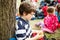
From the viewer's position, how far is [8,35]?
8.04 feet

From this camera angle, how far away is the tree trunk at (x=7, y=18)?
237cm

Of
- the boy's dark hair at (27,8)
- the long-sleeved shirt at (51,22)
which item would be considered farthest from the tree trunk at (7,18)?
the long-sleeved shirt at (51,22)

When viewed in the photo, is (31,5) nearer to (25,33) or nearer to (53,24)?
(25,33)

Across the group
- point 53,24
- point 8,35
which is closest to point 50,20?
point 53,24

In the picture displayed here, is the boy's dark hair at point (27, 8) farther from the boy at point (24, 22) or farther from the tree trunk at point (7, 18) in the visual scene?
the tree trunk at point (7, 18)

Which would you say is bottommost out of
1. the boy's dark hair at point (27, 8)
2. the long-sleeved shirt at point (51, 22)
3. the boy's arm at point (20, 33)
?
the long-sleeved shirt at point (51, 22)

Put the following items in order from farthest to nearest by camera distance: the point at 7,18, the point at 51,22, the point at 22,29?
1. the point at 51,22
2. the point at 7,18
3. the point at 22,29

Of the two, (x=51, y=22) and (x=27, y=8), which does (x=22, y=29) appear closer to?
(x=27, y=8)

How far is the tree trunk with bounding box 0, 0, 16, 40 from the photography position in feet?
7.77

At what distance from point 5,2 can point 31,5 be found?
329 mm

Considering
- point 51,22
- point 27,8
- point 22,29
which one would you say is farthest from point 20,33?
point 51,22

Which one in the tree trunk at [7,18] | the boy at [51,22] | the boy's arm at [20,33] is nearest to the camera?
the boy's arm at [20,33]

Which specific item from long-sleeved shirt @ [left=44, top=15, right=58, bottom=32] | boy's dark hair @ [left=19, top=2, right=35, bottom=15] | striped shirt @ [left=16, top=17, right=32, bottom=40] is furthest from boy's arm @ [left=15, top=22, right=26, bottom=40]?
long-sleeved shirt @ [left=44, top=15, right=58, bottom=32]

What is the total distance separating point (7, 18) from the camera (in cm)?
239
